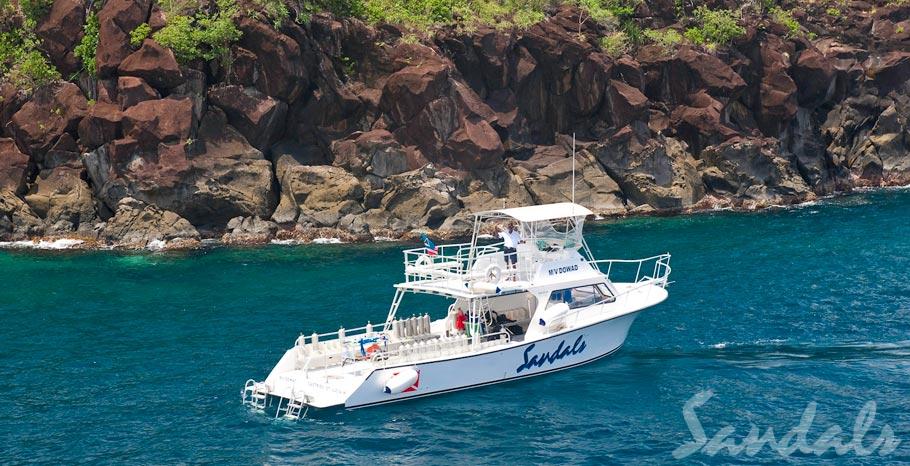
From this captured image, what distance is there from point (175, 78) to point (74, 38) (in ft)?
30.6

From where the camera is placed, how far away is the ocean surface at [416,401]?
28.2 meters

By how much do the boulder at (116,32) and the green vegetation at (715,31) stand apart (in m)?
41.5

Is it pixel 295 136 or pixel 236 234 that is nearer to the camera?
pixel 236 234

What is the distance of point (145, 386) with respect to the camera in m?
33.2

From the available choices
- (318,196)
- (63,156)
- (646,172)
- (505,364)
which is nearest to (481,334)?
(505,364)

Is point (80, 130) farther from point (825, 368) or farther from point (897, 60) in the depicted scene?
point (897, 60)

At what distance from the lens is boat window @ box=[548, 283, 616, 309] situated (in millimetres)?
36031

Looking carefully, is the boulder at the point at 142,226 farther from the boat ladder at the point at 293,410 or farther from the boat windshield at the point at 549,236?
the boat ladder at the point at 293,410

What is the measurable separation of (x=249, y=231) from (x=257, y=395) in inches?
1188

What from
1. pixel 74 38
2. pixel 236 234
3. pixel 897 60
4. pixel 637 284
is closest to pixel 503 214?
pixel 637 284

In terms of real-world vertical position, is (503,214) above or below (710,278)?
above

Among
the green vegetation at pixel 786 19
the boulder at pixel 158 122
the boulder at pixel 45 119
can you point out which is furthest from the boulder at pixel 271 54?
the green vegetation at pixel 786 19

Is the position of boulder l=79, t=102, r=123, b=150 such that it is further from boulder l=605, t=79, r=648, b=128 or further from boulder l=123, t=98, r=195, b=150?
boulder l=605, t=79, r=648, b=128

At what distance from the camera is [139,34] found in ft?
202
